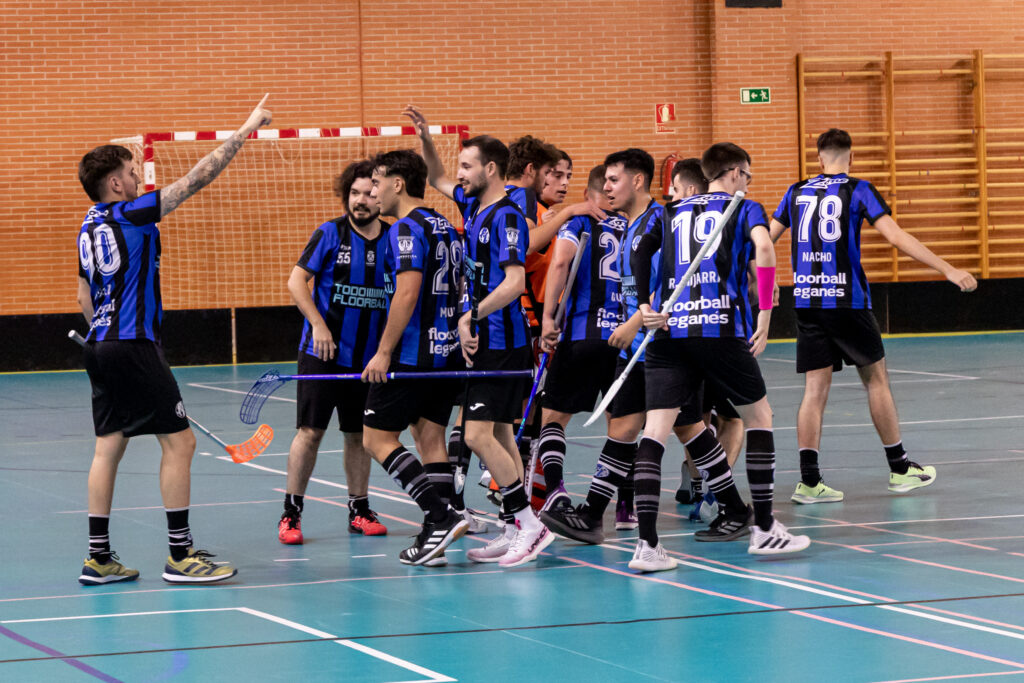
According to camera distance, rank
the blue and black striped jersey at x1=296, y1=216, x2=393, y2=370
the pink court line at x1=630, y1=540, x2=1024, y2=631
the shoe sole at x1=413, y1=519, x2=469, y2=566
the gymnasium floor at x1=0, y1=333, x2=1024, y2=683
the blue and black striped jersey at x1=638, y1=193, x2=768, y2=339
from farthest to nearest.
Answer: the blue and black striped jersey at x1=296, y1=216, x2=393, y2=370 < the shoe sole at x1=413, y1=519, x2=469, y2=566 < the blue and black striped jersey at x1=638, y1=193, x2=768, y2=339 < the pink court line at x1=630, y1=540, x2=1024, y2=631 < the gymnasium floor at x1=0, y1=333, x2=1024, y2=683

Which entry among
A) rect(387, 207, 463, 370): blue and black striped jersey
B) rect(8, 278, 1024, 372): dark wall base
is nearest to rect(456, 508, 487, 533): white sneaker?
rect(387, 207, 463, 370): blue and black striped jersey

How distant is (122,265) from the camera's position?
6.08m

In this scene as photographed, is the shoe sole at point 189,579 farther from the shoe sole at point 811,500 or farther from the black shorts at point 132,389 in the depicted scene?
the shoe sole at point 811,500

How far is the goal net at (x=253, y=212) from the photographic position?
59.8ft

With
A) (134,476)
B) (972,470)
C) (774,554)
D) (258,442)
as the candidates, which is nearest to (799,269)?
(972,470)

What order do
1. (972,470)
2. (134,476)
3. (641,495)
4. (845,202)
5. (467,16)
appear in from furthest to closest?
(467,16) < (134,476) < (972,470) < (845,202) < (641,495)

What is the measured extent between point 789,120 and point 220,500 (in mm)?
13206

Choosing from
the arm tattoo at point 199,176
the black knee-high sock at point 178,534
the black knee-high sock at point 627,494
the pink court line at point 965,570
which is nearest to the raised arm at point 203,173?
the arm tattoo at point 199,176

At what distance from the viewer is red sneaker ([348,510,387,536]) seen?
7.21 m

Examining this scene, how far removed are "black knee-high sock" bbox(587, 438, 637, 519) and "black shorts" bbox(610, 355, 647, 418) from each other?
0.51ft

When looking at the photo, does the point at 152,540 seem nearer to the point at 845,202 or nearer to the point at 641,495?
the point at 641,495

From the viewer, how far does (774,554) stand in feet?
21.1

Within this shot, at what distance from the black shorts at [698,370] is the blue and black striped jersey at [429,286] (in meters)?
0.97

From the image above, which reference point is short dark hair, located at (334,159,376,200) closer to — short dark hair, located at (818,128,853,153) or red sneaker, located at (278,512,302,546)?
red sneaker, located at (278,512,302,546)
